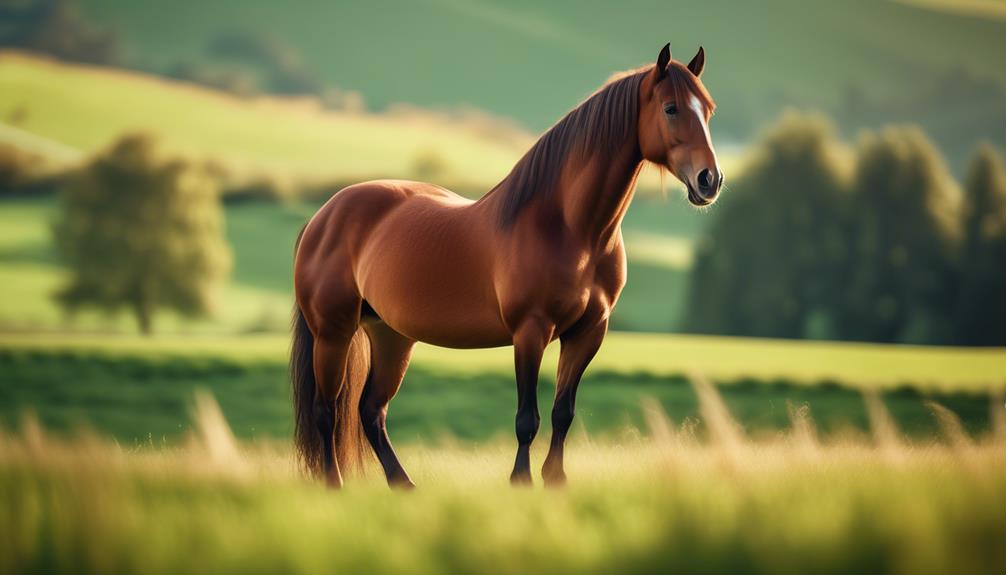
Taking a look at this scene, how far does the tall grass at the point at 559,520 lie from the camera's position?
295 centimetres

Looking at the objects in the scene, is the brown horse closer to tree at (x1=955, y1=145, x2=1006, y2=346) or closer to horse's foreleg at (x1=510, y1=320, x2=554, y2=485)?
horse's foreleg at (x1=510, y1=320, x2=554, y2=485)

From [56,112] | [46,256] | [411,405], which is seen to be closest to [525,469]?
[411,405]

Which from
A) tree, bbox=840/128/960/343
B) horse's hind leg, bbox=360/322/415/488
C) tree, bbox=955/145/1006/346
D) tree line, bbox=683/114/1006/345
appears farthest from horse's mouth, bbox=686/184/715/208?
tree, bbox=840/128/960/343

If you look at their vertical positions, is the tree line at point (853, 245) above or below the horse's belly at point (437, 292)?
below

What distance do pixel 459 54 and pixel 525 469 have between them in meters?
91.9

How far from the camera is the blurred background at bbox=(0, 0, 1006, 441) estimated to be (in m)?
22.7

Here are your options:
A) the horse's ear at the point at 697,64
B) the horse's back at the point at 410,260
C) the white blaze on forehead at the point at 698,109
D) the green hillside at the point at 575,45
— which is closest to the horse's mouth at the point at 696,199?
the white blaze on forehead at the point at 698,109

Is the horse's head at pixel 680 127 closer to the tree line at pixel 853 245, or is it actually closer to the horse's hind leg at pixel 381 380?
the horse's hind leg at pixel 381 380

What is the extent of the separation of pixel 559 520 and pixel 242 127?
75.5 metres

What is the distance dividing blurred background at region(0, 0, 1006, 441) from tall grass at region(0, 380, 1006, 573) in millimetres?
2786

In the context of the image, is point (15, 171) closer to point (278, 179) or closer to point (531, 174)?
point (278, 179)

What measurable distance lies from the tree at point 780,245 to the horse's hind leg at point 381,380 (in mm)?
40281

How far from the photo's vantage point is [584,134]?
6.18 metres

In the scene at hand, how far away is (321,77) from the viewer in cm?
8638
